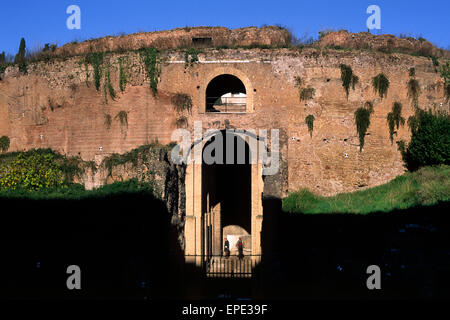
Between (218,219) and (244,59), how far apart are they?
263 inches

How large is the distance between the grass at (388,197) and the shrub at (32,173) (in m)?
6.79

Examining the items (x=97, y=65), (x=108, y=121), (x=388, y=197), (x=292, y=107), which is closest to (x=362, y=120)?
(x=292, y=107)

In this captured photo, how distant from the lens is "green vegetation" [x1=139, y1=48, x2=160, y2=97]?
14172 millimetres

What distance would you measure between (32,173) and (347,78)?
9.64m

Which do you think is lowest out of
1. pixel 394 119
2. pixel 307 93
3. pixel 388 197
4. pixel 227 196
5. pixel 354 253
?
pixel 354 253

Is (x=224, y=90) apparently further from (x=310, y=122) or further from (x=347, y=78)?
(x=347, y=78)

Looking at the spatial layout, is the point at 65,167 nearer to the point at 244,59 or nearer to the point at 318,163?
the point at 244,59

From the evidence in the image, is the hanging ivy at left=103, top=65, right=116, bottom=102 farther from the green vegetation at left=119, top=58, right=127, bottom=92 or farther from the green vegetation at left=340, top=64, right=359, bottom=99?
the green vegetation at left=340, top=64, right=359, bottom=99

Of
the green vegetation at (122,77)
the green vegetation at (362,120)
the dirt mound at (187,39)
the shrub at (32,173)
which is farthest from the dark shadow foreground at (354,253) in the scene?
the shrub at (32,173)

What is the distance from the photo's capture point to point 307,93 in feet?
45.7

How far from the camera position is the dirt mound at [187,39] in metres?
15.0

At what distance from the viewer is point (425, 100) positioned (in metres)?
14.4
